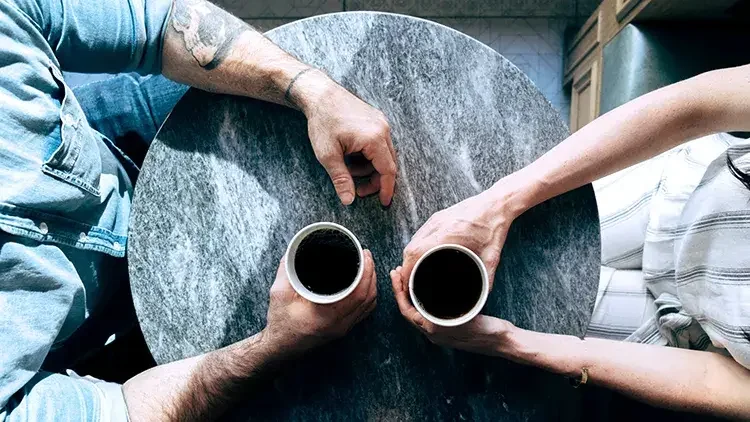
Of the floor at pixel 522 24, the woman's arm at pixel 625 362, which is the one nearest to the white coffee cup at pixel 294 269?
the woman's arm at pixel 625 362

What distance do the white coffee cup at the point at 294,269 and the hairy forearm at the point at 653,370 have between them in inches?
11.8

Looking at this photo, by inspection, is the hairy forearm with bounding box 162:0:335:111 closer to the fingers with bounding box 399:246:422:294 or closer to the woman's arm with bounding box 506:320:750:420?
the fingers with bounding box 399:246:422:294

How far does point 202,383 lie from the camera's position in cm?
83

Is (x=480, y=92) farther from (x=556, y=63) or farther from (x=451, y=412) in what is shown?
(x=556, y=63)

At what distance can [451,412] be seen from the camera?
2.77 feet

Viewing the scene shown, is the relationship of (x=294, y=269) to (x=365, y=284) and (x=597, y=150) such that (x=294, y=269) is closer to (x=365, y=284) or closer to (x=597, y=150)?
(x=365, y=284)

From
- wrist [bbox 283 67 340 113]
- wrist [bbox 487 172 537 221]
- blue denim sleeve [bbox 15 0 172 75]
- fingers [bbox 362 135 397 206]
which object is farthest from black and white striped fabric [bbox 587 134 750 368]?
blue denim sleeve [bbox 15 0 172 75]

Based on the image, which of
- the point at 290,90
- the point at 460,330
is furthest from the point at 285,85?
the point at 460,330

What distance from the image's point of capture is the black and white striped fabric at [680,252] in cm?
86

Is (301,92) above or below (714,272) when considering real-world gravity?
above

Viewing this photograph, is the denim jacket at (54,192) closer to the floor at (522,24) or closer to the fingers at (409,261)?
the fingers at (409,261)

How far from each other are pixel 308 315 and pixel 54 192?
0.44m

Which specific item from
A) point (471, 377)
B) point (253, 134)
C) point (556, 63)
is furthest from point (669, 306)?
point (556, 63)

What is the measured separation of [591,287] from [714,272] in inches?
7.8
